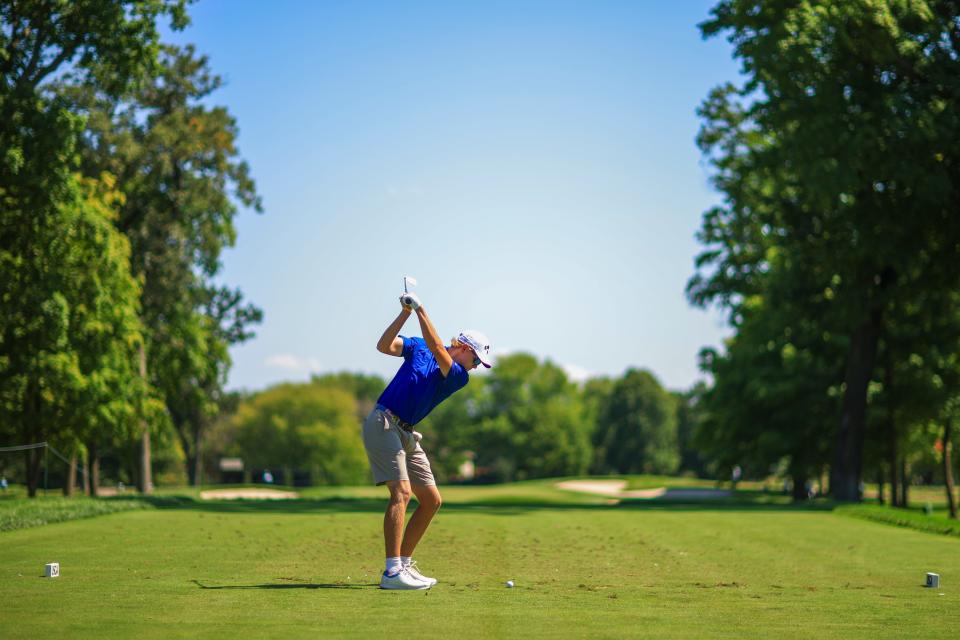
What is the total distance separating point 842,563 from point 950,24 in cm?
1752

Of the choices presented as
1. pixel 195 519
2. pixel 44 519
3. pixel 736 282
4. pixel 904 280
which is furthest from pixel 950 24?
pixel 44 519

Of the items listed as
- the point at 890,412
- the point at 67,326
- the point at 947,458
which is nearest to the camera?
the point at 67,326

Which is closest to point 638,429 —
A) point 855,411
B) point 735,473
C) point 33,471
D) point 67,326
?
point 735,473

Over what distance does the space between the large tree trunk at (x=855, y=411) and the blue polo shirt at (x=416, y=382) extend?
26.1 m

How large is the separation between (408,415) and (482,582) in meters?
1.75

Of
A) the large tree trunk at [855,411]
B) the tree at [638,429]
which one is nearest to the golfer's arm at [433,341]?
the large tree trunk at [855,411]

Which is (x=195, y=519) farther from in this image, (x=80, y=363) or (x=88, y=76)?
(x=80, y=363)

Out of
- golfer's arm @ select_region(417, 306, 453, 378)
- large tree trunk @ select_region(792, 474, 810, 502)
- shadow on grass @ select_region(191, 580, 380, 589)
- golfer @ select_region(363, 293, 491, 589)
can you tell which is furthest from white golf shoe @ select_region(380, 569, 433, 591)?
→ large tree trunk @ select_region(792, 474, 810, 502)

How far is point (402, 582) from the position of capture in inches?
385

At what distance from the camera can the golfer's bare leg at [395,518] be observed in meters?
9.81

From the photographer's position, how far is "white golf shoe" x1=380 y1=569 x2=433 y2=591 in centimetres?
977

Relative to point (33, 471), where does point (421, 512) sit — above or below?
above

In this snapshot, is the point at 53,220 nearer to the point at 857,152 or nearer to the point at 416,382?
the point at 857,152

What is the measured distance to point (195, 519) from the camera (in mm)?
19547
